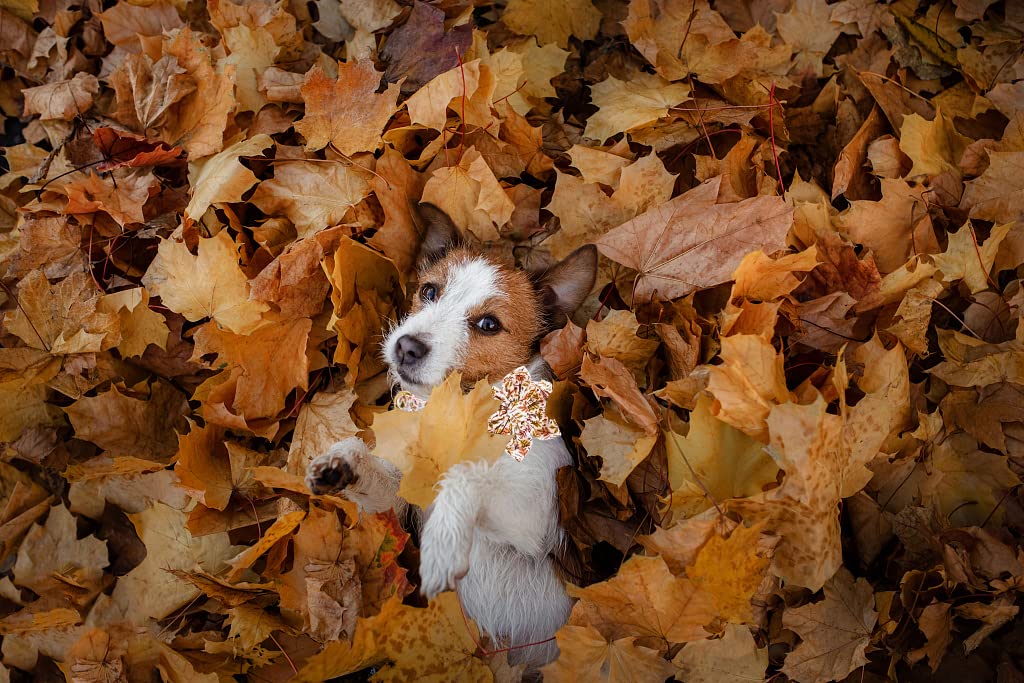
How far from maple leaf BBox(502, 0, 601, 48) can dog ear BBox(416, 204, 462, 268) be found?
905 mm

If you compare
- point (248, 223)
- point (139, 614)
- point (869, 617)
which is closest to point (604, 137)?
point (248, 223)

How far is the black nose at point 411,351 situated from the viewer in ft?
7.07

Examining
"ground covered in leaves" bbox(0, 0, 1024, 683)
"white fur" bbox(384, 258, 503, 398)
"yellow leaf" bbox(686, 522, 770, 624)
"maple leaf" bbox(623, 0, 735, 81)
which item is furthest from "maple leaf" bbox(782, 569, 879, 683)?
"maple leaf" bbox(623, 0, 735, 81)

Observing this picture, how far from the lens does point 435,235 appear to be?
8.36 feet

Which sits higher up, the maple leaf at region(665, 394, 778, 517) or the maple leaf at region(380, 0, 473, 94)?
the maple leaf at region(380, 0, 473, 94)

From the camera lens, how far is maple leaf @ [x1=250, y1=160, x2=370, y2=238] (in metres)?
2.44

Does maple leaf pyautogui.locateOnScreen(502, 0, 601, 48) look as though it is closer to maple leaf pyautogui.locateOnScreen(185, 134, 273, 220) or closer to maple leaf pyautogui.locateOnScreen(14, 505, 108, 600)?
maple leaf pyautogui.locateOnScreen(185, 134, 273, 220)

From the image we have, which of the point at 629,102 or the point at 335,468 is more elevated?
the point at 629,102

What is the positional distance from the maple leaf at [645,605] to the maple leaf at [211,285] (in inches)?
53.8

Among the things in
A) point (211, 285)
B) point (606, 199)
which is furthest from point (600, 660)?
point (211, 285)

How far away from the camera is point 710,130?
262 centimetres

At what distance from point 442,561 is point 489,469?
321 millimetres

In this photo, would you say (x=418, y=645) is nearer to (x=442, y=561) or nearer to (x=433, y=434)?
(x=442, y=561)

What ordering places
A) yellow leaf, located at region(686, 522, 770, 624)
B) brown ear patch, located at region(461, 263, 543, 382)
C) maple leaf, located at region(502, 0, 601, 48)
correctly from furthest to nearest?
maple leaf, located at region(502, 0, 601, 48) → brown ear patch, located at region(461, 263, 543, 382) → yellow leaf, located at region(686, 522, 770, 624)
